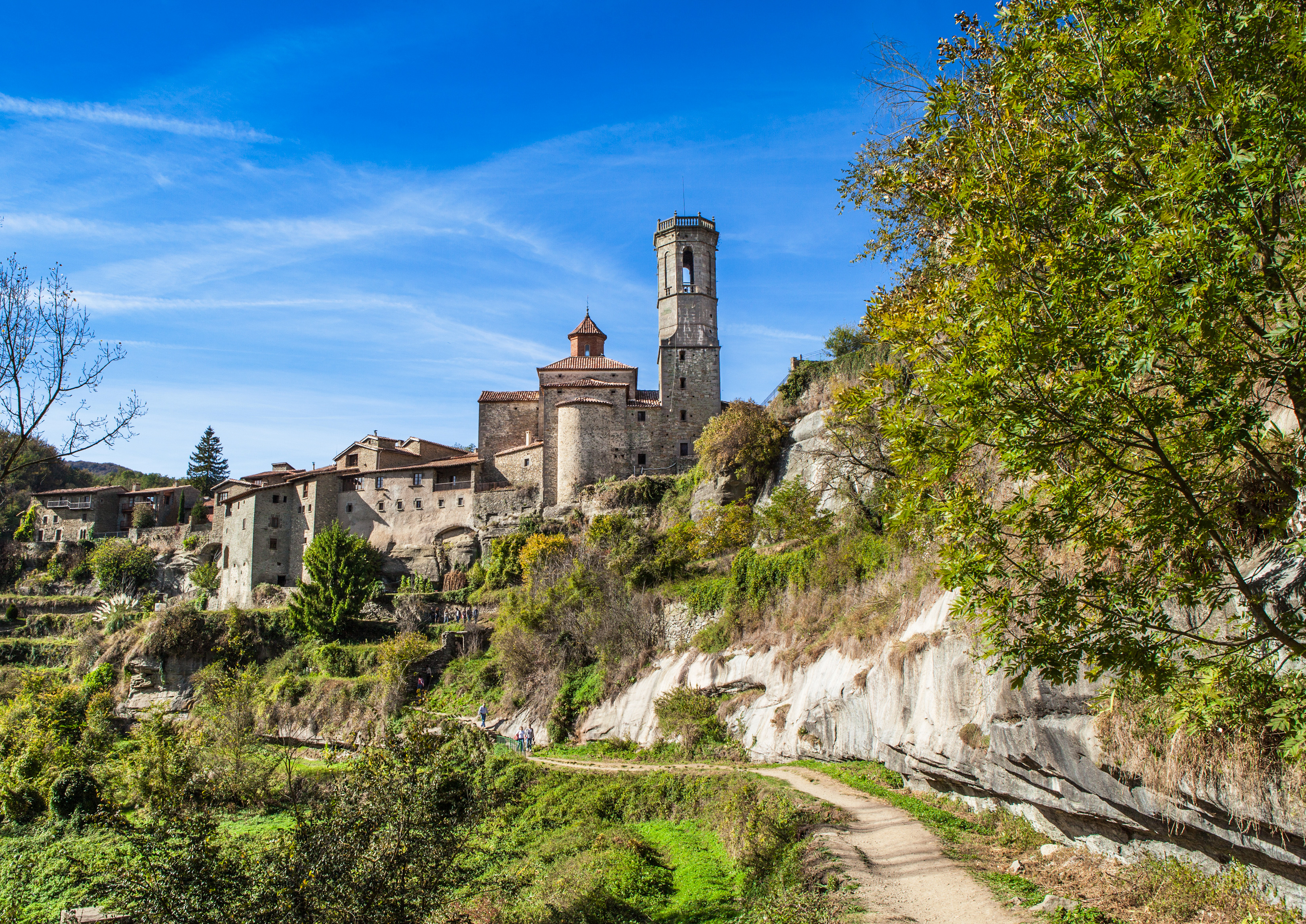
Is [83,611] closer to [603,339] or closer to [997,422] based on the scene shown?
[603,339]

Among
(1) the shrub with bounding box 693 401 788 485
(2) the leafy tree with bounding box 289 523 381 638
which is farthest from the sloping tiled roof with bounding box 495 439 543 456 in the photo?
(1) the shrub with bounding box 693 401 788 485

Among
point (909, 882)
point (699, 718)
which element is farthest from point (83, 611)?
point (909, 882)

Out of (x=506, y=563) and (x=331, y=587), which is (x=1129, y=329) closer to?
(x=506, y=563)

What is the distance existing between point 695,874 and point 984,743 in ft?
17.6

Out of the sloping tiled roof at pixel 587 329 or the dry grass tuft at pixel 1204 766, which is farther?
the sloping tiled roof at pixel 587 329

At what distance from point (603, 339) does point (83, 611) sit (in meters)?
37.3

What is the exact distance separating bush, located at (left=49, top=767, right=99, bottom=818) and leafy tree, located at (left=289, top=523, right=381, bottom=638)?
642 inches

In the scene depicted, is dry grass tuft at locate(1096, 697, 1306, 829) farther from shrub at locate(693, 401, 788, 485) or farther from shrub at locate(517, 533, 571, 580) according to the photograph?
shrub at locate(517, 533, 571, 580)

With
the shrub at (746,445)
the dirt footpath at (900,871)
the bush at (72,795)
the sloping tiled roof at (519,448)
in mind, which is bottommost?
the bush at (72,795)

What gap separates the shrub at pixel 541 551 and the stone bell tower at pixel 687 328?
11066 mm

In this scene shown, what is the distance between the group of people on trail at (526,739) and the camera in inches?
1012

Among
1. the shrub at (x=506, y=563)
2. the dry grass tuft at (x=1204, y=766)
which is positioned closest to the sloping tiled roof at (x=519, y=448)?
the shrub at (x=506, y=563)

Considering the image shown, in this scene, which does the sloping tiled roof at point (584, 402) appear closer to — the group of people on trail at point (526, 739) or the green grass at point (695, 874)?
the group of people on trail at point (526, 739)

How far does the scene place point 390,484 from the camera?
49.4 m
